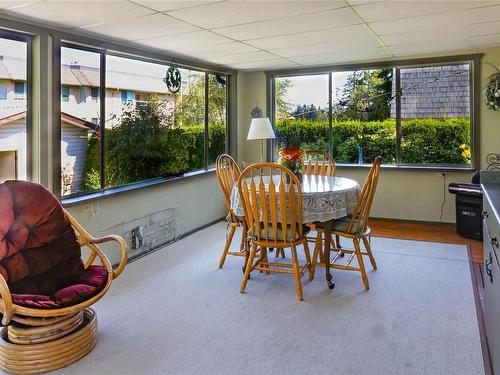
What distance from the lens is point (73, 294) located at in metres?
2.37

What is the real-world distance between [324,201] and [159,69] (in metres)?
2.70

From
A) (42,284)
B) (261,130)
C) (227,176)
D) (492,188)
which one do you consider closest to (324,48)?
(261,130)

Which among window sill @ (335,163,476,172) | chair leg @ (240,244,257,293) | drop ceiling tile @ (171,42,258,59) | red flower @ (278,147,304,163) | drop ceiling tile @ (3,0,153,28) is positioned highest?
drop ceiling tile @ (171,42,258,59)

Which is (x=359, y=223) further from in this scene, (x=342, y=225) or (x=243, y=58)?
(x=243, y=58)

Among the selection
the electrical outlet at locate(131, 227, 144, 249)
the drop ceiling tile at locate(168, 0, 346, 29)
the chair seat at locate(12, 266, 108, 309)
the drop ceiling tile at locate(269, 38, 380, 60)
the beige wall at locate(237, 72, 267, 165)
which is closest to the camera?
the chair seat at locate(12, 266, 108, 309)

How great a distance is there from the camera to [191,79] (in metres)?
5.45

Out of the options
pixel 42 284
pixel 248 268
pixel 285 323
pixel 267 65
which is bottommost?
pixel 285 323

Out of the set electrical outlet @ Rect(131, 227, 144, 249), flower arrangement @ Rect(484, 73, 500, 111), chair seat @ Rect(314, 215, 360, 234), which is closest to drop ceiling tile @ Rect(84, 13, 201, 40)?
electrical outlet @ Rect(131, 227, 144, 249)

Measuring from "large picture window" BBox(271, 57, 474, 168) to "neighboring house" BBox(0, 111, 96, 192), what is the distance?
3414 millimetres

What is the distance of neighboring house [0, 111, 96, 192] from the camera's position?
3.26 m

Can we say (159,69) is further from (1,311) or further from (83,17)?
(1,311)

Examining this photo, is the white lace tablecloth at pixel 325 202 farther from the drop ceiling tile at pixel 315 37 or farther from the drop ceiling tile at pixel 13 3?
the drop ceiling tile at pixel 13 3

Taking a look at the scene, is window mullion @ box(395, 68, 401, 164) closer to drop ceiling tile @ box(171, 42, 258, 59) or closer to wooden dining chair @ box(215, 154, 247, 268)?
drop ceiling tile @ box(171, 42, 258, 59)

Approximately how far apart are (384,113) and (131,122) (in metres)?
3.51
